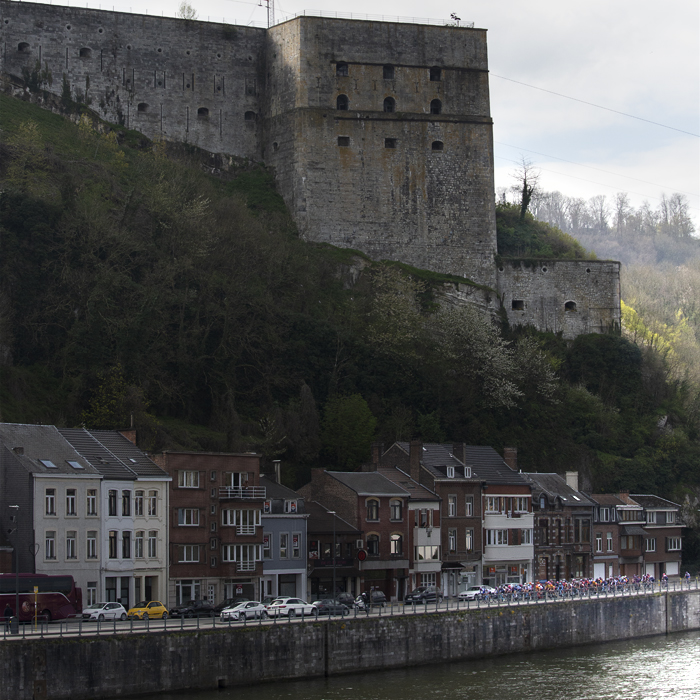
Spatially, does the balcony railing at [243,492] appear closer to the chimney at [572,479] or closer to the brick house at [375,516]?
the brick house at [375,516]

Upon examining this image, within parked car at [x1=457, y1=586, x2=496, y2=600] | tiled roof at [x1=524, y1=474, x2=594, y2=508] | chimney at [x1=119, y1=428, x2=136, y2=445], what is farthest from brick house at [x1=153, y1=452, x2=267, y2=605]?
tiled roof at [x1=524, y1=474, x2=594, y2=508]

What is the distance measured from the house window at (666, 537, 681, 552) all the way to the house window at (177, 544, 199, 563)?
29.7 meters

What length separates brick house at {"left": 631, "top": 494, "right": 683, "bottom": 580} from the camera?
67375 millimetres

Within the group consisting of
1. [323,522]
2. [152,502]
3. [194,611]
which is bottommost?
[194,611]

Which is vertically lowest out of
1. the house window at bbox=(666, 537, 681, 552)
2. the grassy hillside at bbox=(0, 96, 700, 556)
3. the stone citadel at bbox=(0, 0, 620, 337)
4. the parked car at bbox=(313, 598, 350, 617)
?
the parked car at bbox=(313, 598, 350, 617)

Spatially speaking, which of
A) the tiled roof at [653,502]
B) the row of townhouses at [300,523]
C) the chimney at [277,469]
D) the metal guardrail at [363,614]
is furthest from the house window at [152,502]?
the tiled roof at [653,502]

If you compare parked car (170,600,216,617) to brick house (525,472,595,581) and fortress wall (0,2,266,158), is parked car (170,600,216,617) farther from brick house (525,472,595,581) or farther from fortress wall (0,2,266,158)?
fortress wall (0,2,266,158)

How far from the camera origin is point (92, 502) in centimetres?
4578

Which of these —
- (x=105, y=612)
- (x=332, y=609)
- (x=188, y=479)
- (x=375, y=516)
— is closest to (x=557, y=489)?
(x=375, y=516)

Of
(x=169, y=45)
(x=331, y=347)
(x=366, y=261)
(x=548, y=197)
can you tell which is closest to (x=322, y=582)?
(x=331, y=347)

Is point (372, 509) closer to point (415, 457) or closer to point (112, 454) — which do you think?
point (415, 457)

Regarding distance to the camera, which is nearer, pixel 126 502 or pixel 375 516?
pixel 126 502

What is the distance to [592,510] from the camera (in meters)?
64.3

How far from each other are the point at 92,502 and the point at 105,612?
232 inches
